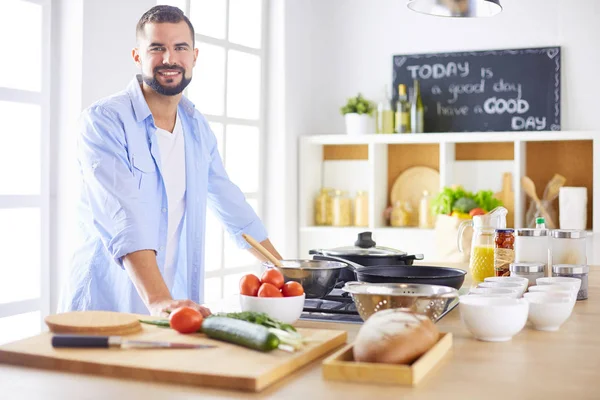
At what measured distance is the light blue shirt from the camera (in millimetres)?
2268

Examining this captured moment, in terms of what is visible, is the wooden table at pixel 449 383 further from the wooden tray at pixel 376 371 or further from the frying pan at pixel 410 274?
the frying pan at pixel 410 274

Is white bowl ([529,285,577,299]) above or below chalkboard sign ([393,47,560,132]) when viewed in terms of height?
below

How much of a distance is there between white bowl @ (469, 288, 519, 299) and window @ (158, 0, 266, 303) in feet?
9.01

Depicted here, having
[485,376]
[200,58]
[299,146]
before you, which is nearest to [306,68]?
[299,146]

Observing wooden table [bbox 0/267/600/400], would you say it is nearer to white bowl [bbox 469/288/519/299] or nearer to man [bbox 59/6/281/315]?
white bowl [bbox 469/288/519/299]

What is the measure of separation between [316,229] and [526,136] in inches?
56.9

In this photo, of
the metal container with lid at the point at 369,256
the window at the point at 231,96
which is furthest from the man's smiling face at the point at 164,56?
the window at the point at 231,96

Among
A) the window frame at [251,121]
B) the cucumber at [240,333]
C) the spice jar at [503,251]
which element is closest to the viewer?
the cucumber at [240,333]

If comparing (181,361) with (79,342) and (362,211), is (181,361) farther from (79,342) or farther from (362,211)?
(362,211)

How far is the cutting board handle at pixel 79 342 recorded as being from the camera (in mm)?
1506

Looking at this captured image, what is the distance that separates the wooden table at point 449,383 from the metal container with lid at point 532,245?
794 mm

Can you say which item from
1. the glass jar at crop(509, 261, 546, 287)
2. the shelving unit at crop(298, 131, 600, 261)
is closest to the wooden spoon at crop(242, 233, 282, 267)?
the glass jar at crop(509, 261, 546, 287)

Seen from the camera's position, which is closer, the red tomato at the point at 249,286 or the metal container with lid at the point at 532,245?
the red tomato at the point at 249,286

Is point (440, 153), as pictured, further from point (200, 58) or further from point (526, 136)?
point (200, 58)
